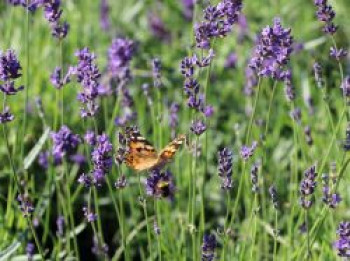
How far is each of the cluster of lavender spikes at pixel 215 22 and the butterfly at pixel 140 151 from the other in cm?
33

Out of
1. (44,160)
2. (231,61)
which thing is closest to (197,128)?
(44,160)

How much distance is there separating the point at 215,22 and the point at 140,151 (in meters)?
0.49

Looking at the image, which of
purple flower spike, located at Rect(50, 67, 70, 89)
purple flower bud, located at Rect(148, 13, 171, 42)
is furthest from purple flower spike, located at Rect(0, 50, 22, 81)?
purple flower bud, located at Rect(148, 13, 171, 42)

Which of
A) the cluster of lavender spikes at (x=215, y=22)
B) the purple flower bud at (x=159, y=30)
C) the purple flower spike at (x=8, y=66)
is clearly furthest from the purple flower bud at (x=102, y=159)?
the purple flower bud at (x=159, y=30)

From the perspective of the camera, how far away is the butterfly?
2355 mm

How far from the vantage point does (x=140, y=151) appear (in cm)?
237

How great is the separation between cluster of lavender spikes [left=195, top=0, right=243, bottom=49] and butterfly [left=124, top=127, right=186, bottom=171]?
13.2 inches

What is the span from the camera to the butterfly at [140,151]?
7.73ft

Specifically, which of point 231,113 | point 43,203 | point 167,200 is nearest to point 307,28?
point 231,113

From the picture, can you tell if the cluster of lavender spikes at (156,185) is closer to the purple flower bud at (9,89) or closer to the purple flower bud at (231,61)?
the purple flower bud at (9,89)

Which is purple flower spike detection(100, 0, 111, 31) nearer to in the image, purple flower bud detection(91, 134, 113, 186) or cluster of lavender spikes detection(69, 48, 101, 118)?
cluster of lavender spikes detection(69, 48, 101, 118)

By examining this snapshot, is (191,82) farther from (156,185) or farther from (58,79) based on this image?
(58,79)

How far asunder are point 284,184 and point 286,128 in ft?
2.18

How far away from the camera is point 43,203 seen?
336 cm
